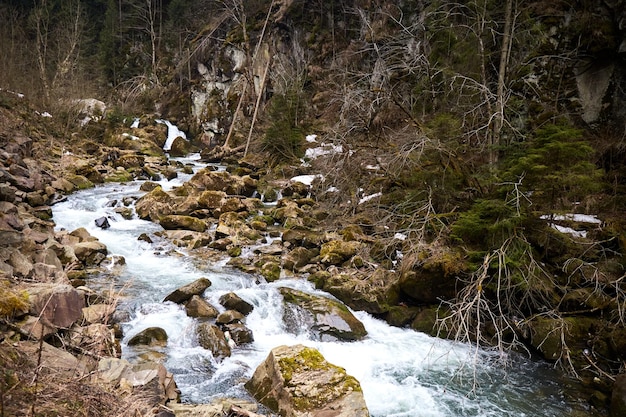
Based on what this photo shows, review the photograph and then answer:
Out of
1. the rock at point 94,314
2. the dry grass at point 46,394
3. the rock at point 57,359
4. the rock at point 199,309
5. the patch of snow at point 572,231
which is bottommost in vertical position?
the rock at point 199,309

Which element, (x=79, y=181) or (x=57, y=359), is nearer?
(x=57, y=359)

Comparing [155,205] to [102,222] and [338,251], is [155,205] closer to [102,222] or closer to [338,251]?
[102,222]

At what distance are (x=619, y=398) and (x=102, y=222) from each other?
12209 mm

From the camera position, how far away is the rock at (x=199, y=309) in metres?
7.04

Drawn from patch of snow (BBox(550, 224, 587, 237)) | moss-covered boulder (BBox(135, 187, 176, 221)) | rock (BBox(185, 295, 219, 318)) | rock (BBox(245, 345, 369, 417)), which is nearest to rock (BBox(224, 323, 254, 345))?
rock (BBox(185, 295, 219, 318))

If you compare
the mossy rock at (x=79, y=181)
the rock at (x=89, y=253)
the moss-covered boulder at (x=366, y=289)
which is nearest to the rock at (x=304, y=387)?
the moss-covered boulder at (x=366, y=289)

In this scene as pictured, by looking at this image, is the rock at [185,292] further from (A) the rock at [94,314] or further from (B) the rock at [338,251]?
(B) the rock at [338,251]

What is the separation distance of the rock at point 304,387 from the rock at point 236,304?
207 cm

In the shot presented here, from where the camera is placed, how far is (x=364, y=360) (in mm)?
6562

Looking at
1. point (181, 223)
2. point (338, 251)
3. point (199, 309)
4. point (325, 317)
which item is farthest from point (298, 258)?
point (181, 223)

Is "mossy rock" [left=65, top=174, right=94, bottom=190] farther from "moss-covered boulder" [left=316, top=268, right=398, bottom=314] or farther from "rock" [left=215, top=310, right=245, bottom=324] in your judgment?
"moss-covered boulder" [left=316, top=268, right=398, bottom=314]

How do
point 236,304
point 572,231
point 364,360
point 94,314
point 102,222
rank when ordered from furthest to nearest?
1. point 102,222
2. point 572,231
3. point 236,304
4. point 364,360
5. point 94,314

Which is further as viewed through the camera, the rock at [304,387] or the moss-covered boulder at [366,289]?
the moss-covered boulder at [366,289]

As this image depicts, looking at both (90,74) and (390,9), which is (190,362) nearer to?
(390,9)
